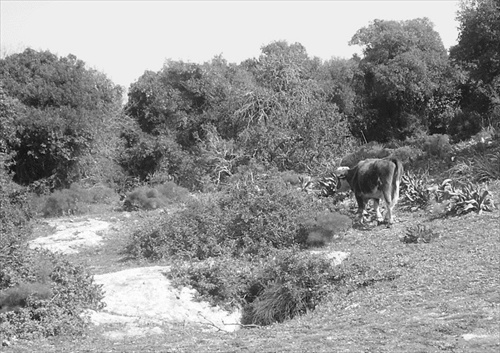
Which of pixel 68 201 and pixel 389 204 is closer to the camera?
pixel 389 204

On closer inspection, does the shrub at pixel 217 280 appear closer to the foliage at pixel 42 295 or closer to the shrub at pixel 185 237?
the shrub at pixel 185 237

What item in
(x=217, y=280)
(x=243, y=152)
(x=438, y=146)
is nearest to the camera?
(x=217, y=280)

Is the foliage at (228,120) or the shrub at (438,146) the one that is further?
the foliage at (228,120)

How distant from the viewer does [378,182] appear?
17.0 metres

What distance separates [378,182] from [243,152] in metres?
10.8

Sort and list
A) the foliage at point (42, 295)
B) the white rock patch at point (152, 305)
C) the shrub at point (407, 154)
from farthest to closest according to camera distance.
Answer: the shrub at point (407, 154), the white rock patch at point (152, 305), the foliage at point (42, 295)

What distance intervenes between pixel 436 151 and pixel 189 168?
34.1 feet

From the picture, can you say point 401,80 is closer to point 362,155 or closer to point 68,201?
point 362,155

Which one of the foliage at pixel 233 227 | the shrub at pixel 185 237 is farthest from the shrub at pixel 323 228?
the shrub at pixel 185 237

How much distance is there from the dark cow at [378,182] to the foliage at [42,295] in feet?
25.8

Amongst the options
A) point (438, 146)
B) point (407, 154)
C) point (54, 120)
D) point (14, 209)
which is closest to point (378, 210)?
point (407, 154)

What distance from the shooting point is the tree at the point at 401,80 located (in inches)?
1213

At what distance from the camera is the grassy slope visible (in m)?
8.03

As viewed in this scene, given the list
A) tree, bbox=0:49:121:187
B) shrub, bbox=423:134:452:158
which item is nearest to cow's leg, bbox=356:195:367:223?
shrub, bbox=423:134:452:158
